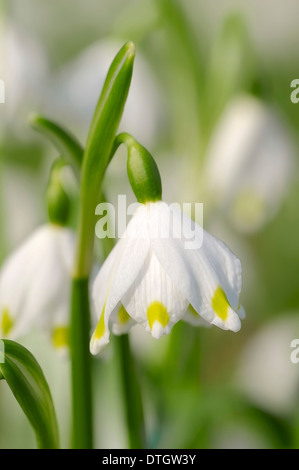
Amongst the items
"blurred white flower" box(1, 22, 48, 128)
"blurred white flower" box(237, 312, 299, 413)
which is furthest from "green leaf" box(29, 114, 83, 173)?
"blurred white flower" box(237, 312, 299, 413)

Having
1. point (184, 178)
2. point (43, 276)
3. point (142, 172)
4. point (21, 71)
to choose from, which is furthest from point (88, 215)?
point (184, 178)

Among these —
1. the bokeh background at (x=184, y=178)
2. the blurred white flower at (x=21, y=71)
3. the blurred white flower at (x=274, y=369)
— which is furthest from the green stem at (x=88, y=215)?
the blurred white flower at (x=274, y=369)

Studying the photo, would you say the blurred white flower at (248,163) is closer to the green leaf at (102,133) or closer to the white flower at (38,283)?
the white flower at (38,283)

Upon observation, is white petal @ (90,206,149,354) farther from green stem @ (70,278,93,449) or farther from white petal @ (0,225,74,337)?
white petal @ (0,225,74,337)

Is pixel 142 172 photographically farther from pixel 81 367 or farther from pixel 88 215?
pixel 81 367

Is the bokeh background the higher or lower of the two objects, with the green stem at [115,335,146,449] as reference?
higher
